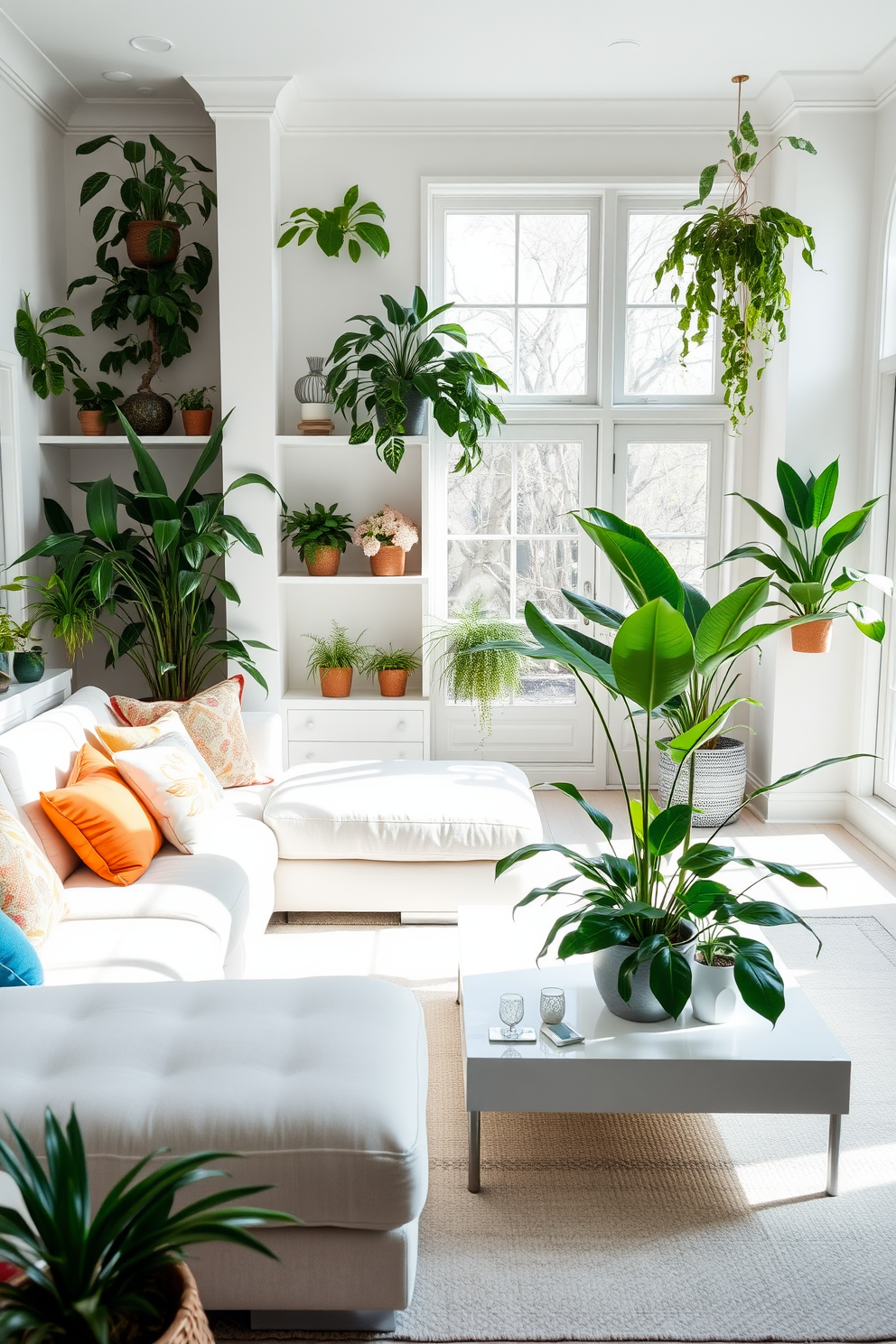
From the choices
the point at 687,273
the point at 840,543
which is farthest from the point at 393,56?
the point at 840,543

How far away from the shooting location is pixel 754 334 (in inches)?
190

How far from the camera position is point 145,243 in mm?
4586

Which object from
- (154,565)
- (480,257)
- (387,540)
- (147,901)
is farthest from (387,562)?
(147,901)

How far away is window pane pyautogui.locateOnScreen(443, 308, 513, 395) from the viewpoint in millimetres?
5090

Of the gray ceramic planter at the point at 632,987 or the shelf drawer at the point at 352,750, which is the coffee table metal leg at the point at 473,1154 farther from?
the shelf drawer at the point at 352,750

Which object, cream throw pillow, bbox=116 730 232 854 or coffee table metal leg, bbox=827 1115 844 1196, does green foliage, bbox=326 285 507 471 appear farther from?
coffee table metal leg, bbox=827 1115 844 1196

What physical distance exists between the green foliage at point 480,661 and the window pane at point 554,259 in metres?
1.48

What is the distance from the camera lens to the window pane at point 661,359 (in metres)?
5.08

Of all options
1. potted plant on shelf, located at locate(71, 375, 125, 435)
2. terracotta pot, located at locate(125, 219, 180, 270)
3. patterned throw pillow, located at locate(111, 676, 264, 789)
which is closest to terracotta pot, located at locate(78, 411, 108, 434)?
potted plant on shelf, located at locate(71, 375, 125, 435)

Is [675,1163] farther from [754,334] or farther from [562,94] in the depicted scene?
[562,94]

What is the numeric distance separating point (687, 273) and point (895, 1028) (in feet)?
11.5

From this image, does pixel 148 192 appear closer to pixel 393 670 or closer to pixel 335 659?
pixel 335 659

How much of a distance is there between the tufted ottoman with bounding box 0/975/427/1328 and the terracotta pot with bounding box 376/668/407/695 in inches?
118

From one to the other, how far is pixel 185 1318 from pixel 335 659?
3.84 meters
